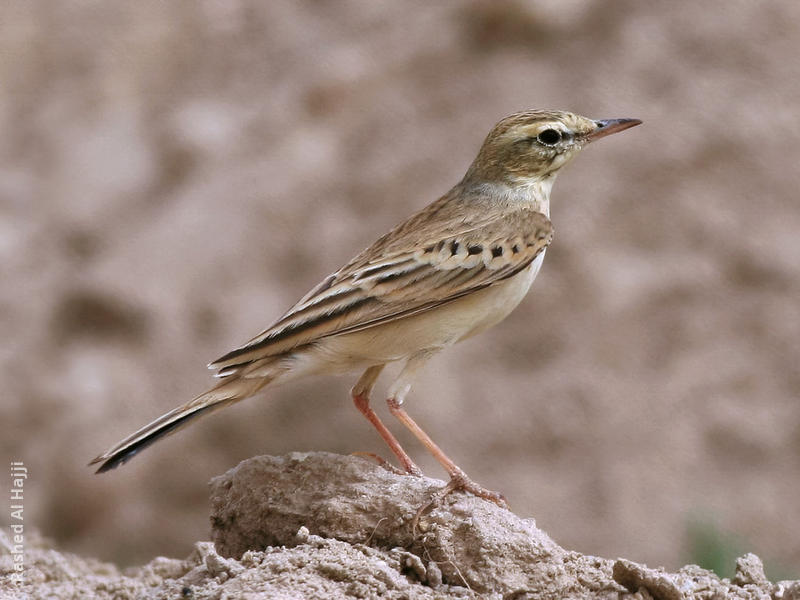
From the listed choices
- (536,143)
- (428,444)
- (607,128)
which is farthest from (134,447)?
(607,128)

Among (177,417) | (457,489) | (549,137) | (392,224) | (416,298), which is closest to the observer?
(177,417)

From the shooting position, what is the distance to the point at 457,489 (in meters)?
4.66

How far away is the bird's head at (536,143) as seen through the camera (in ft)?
17.8

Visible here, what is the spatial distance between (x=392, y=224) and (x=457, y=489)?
5949mm

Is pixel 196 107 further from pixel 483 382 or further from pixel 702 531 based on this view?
pixel 702 531

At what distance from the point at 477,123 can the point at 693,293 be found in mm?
2662

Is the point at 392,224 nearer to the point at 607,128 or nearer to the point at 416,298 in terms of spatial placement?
the point at 607,128

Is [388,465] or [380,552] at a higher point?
[388,465]

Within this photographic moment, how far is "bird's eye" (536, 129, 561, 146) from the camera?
17.8 ft

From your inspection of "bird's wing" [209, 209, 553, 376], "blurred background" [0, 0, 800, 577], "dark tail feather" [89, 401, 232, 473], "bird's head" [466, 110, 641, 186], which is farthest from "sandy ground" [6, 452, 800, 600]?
"blurred background" [0, 0, 800, 577]

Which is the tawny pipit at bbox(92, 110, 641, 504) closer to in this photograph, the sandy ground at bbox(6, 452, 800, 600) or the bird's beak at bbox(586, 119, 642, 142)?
the bird's beak at bbox(586, 119, 642, 142)

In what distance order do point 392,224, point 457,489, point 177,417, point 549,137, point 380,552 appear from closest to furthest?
1. point 380,552
2. point 177,417
3. point 457,489
4. point 549,137
5. point 392,224

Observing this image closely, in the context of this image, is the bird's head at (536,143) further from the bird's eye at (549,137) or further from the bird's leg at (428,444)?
the bird's leg at (428,444)

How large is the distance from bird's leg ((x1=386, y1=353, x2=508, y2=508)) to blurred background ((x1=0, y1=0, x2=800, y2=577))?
484cm
